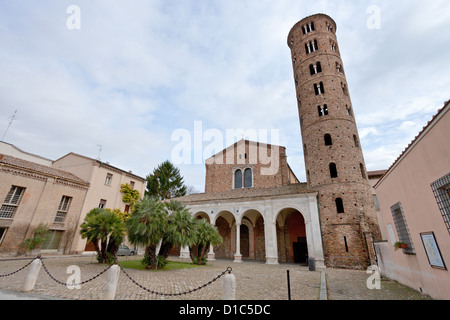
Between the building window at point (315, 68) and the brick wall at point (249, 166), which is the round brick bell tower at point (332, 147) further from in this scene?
the brick wall at point (249, 166)

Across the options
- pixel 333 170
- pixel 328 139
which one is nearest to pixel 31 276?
pixel 333 170

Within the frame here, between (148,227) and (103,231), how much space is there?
155 inches

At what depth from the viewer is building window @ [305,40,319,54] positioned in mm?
21722

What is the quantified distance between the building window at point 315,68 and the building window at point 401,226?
1693 centimetres

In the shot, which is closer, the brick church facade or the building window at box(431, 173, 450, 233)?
the building window at box(431, 173, 450, 233)

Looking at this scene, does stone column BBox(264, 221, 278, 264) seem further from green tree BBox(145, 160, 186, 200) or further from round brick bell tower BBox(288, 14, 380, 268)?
green tree BBox(145, 160, 186, 200)

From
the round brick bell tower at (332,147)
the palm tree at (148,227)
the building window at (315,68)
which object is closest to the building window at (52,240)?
the palm tree at (148,227)

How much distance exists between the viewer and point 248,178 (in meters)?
25.9

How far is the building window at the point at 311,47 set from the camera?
21722 millimetres

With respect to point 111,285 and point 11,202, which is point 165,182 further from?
point 111,285

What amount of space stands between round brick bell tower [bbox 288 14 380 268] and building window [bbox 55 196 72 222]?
2256 centimetres

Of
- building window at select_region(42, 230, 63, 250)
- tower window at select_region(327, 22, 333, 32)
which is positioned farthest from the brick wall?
building window at select_region(42, 230, 63, 250)
